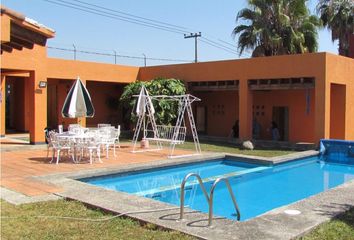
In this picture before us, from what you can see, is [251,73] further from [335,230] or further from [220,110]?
[335,230]

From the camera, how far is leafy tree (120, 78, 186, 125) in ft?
65.2

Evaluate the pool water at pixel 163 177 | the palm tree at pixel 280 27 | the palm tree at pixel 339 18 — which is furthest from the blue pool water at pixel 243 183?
the palm tree at pixel 339 18

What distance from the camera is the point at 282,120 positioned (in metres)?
22.0

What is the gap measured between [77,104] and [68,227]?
792 centimetres

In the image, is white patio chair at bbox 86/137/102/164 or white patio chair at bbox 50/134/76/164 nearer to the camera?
white patio chair at bbox 50/134/76/164

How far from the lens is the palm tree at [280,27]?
25484mm

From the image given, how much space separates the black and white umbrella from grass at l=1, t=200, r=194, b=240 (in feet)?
21.5

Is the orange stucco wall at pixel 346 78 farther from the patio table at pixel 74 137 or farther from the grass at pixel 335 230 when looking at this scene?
the grass at pixel 335 230

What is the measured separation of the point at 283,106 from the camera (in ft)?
70.7

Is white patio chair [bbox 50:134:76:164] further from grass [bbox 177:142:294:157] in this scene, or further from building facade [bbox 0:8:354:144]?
grass [bbox 177:142:294:157]

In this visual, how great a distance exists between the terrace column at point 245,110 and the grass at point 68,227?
13.6 m

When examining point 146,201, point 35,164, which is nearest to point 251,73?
point 35,164

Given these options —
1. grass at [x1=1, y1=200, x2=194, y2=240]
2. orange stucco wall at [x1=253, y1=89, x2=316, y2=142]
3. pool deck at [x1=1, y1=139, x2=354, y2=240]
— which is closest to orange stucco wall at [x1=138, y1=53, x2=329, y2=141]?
orange stucco wall at [x1=253, y1=89, x2=316, y2=142]

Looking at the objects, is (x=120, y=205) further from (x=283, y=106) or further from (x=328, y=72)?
(x=283, y=106)
